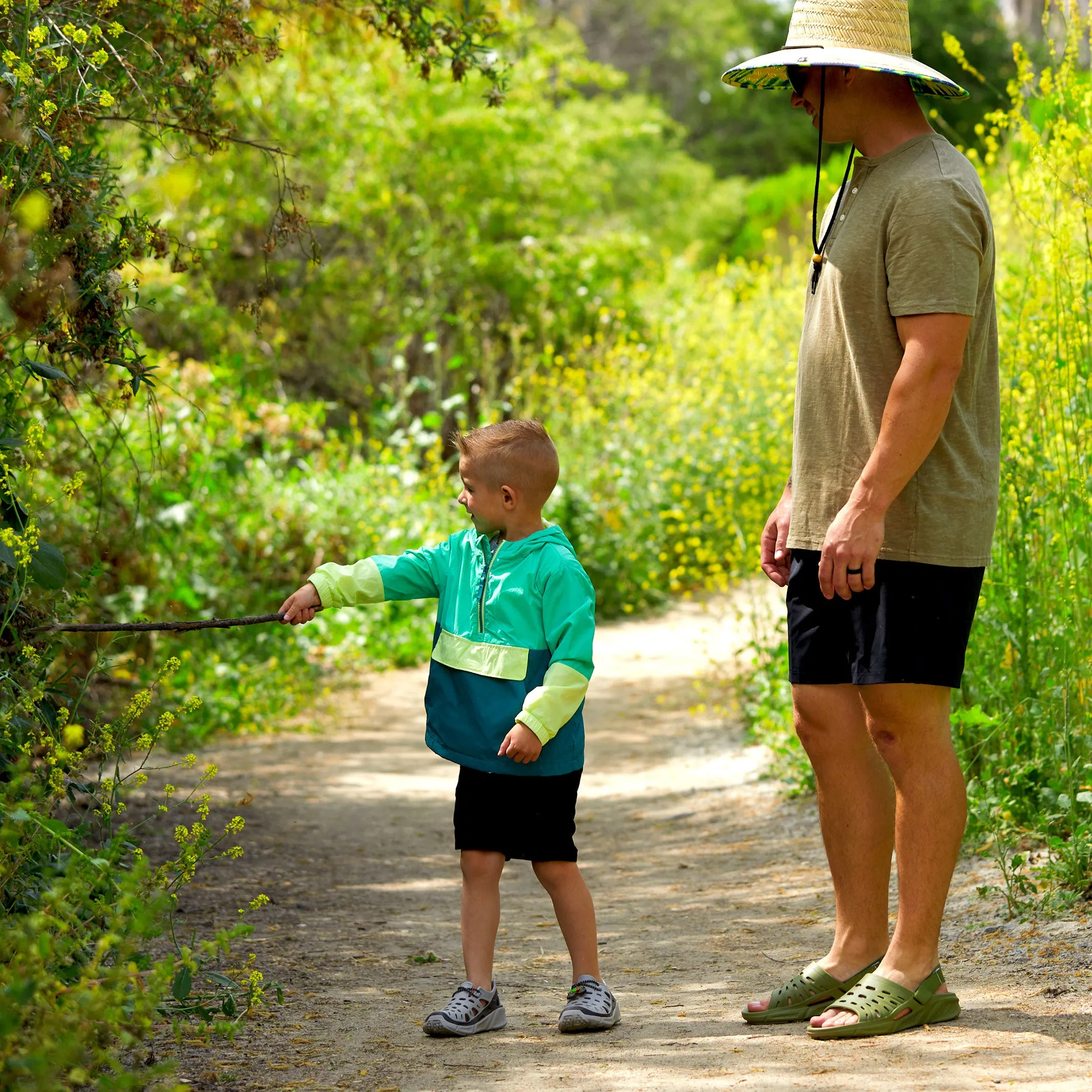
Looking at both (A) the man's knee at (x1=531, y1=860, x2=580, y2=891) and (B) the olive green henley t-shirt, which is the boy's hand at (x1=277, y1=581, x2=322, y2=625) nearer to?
(A) the man's knee at (x1=531, y1=860, x2=580, y2=891)

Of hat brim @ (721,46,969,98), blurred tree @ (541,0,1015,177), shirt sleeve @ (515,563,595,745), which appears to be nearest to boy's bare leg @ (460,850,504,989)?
shirt sleeve @ (515,563,595,745)

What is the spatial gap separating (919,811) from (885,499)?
2.03ft

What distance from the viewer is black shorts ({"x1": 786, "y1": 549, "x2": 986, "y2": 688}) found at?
260 centimetres

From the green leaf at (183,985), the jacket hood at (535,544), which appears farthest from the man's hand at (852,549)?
the green leaf at (183,985)

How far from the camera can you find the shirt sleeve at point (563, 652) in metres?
2.77

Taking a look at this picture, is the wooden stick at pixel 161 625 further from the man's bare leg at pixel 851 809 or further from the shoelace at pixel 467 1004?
the man's bare leg at pixel 851 809

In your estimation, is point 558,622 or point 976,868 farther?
point 976,868

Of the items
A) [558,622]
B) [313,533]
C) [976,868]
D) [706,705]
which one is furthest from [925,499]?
[313,533]

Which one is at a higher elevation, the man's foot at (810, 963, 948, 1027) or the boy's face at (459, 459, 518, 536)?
the boy's face at (459, 459, 518, 536)

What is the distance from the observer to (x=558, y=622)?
9.56 ft

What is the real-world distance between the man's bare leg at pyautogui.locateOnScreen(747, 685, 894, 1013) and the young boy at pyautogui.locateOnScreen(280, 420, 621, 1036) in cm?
47

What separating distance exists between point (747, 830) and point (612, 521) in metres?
5.15

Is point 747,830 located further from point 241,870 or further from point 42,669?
point 42,669

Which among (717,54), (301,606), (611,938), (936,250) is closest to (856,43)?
(936,250)
